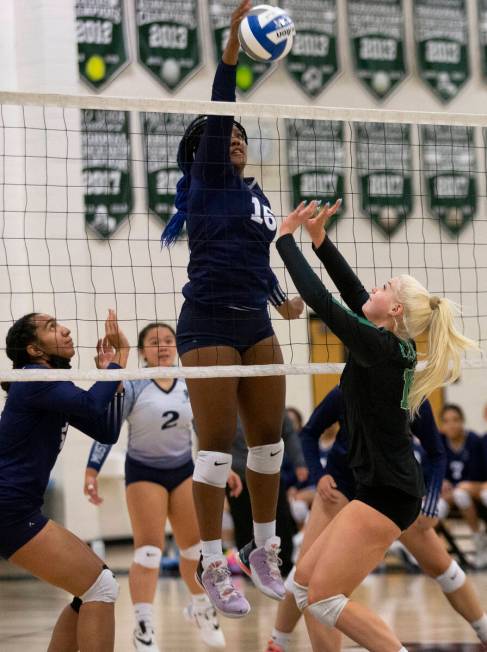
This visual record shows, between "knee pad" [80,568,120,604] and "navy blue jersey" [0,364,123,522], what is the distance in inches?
17.6

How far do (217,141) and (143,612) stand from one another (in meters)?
3.15

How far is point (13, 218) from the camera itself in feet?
37.2

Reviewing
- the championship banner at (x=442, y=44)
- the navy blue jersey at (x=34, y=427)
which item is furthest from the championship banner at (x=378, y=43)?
the navy blue jersey at (x=34, y=427)

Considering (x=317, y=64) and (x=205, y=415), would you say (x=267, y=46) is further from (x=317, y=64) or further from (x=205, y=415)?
(x=317, y=64)

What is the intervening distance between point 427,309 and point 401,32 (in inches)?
382

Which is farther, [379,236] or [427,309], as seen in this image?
[379,236]

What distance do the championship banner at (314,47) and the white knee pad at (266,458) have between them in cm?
888

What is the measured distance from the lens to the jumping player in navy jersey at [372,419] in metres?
4.77

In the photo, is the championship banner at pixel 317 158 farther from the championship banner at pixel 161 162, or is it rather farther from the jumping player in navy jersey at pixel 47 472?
the jumping player in navy jersey at pixel 47 472

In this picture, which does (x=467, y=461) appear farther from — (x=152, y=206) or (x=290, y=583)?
(x=290, y=583)

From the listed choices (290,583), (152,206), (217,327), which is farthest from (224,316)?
(152,206)

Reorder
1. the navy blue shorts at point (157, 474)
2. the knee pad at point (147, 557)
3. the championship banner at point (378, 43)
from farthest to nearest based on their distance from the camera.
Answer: the championship banner at point (378, 43) < the navy blue shorts at point (157, 474) < the knee pad at point (147, 557)

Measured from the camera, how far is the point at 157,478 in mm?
7156

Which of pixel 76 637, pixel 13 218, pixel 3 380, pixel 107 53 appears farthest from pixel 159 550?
pixel 107 53
